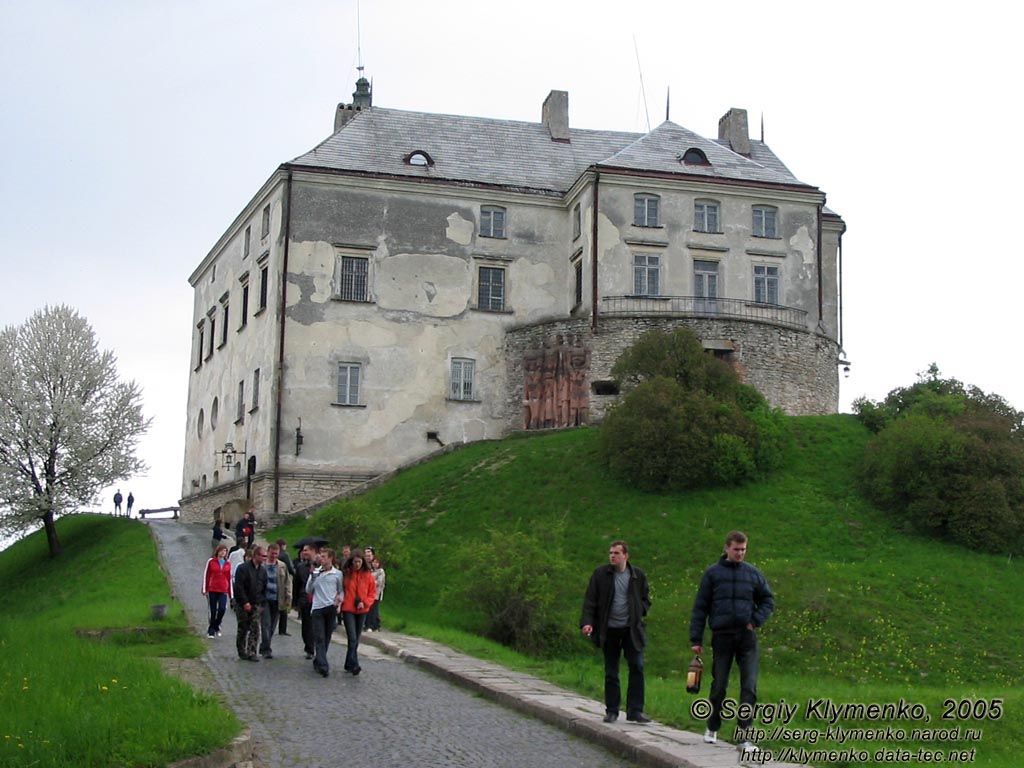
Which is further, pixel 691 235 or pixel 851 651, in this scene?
pixel 691 235

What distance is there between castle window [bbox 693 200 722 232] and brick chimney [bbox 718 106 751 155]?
7159 millimetres

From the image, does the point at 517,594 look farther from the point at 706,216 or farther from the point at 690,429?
the point at 706,216

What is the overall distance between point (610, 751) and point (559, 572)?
1461 centimetres

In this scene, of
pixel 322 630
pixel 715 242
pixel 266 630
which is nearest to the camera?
pixel 322 630

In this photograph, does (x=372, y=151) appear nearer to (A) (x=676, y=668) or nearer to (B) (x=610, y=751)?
(A) (x=676, y=668)

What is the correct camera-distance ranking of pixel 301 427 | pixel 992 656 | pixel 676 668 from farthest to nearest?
1. pixel 301 427
2. pixel 992 656
3. pixel 676 668

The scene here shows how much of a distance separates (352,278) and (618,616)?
121ft

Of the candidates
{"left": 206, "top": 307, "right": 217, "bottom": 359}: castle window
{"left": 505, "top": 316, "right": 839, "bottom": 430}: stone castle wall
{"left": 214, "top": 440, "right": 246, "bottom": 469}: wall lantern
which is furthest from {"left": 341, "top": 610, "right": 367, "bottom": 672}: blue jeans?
{"left": 206, "top": 307, "right": 217, "bottom": 359}: castle window

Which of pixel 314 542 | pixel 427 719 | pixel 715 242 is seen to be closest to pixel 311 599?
pixel 314 542

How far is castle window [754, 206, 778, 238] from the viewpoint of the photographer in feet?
169

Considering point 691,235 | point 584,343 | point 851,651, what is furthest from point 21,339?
point 851,651

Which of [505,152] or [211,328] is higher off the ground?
[505,152]

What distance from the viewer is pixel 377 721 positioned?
557 inches

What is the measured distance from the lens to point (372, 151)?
5247 centimetres
